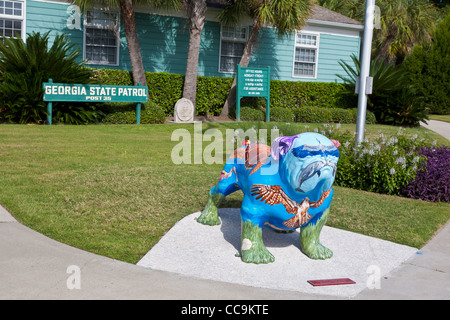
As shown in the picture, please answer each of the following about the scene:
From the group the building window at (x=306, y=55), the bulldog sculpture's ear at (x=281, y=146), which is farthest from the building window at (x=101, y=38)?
the bulldog sculpture's ear at (x=281, y=146)

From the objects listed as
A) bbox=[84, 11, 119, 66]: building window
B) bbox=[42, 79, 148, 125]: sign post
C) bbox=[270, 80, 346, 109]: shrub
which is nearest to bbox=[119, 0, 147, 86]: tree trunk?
bbox=[42, 79, 148, 125]: sign post

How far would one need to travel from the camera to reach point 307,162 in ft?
12.1

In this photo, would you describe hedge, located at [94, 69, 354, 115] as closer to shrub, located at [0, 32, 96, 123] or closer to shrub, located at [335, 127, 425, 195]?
shrub, located at [0, 32, 96, 123]

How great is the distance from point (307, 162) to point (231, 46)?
1627 centimetres

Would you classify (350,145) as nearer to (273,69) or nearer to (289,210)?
(289,210)

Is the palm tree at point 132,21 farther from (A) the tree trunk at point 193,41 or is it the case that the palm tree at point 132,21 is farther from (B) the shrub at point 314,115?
(B) the shrub at point 314,115

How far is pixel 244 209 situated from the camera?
4227 mm

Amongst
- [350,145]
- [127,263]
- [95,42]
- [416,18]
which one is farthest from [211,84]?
[127,263]

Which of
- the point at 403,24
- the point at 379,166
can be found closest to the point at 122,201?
the point at 379,166

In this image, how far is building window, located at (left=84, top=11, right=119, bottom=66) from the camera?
1620 centimetres

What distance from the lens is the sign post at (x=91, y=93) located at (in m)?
12.8

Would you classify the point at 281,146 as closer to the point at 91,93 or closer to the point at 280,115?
the point at 91,93

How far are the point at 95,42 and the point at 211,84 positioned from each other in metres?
4.35

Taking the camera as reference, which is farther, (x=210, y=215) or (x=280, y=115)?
(x=280, y=115)
